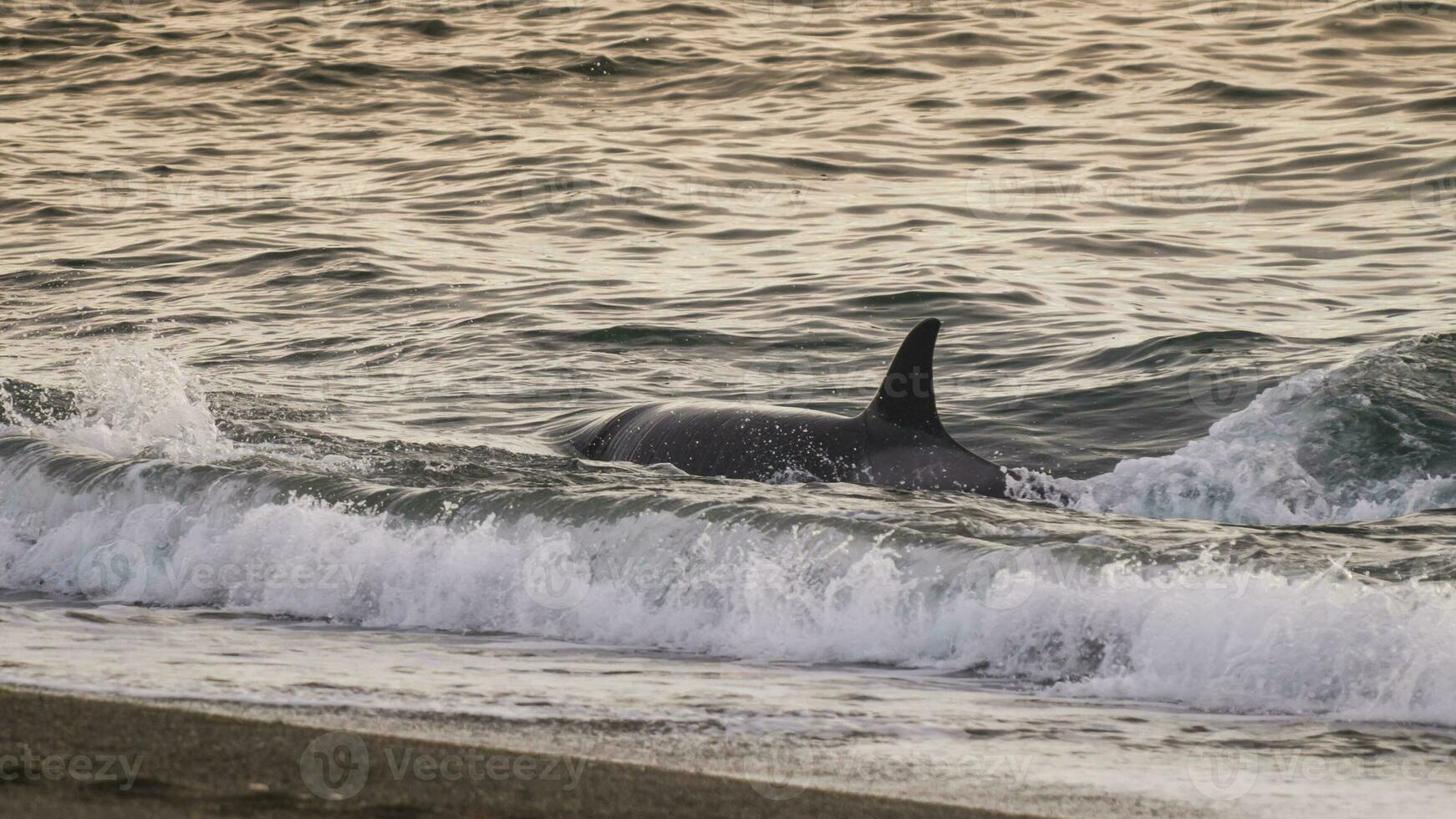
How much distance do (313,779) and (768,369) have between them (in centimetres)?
969

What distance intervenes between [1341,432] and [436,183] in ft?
49.6

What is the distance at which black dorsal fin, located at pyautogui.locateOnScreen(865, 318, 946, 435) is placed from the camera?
8805 mm

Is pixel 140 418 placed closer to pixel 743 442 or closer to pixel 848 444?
pixel 743 442

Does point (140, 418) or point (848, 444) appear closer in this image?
point (848, 444)

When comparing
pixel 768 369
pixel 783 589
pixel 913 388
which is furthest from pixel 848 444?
pixel 768 369

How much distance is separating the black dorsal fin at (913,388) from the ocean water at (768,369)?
2.20ft

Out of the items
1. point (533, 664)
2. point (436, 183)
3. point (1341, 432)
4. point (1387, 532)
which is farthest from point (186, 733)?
point (436, 183)

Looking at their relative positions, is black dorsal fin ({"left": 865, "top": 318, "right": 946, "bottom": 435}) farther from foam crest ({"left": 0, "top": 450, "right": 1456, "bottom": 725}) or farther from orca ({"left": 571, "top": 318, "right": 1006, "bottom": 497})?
foam crest ({"left": 0, "top": 450, "right": 1456, "bottom": 725})

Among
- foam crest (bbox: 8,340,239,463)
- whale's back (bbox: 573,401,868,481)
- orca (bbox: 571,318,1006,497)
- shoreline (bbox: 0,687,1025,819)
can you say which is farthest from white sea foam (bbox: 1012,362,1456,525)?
foam crest (bbox: 8,340,239,463)

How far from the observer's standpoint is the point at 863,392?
12.7 m

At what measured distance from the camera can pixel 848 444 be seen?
9.37 metres

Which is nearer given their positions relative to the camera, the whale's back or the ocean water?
the ocean water

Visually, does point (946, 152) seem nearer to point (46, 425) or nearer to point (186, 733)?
point (46, 425)

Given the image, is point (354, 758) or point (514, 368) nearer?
point (354, 758)
